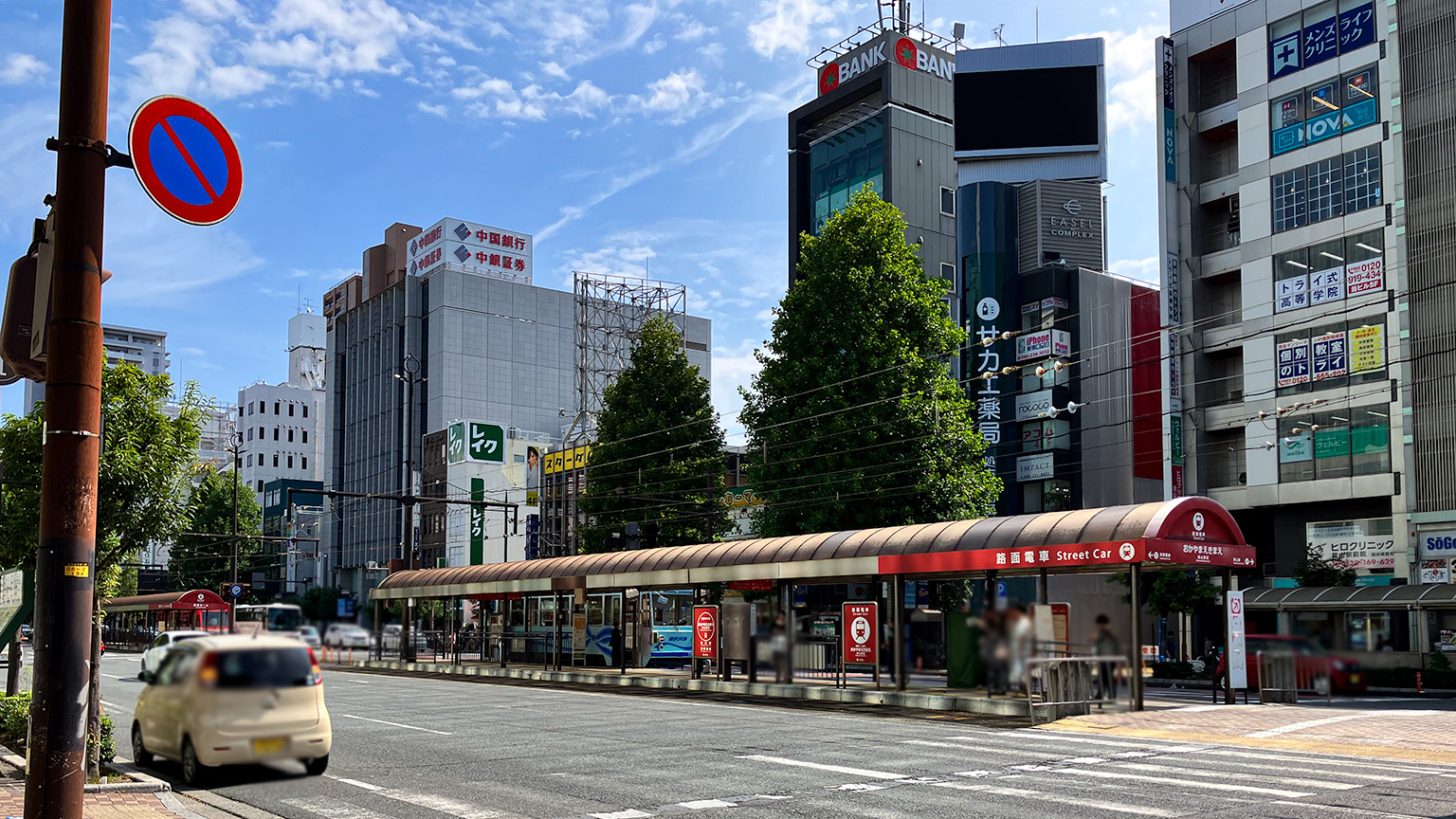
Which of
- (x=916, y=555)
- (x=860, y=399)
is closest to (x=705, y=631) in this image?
(x=860, y=399)

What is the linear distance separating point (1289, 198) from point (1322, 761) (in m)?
57.1

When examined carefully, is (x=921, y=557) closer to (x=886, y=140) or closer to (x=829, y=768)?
(x=829, y=768)

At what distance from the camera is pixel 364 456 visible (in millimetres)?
198500

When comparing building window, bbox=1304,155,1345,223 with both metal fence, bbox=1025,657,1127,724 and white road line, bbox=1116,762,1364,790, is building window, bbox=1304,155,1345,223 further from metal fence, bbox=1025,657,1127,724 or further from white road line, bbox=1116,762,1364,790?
metal fence, bbox=1025,657,1127,724

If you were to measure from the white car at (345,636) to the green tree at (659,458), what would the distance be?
259 feet

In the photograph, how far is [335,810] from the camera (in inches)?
855

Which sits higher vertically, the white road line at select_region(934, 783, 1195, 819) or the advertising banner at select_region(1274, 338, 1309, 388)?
the advertising banner at select_region(1274, 338, 1309, 388)

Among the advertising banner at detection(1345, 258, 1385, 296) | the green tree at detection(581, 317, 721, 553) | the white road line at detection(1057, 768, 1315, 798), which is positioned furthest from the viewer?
the green tree at detection(581, 317, 721, 553)

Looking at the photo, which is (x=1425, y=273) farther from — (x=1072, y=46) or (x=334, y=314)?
(x=334, y=314)

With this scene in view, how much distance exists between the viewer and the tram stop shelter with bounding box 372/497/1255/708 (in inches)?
182

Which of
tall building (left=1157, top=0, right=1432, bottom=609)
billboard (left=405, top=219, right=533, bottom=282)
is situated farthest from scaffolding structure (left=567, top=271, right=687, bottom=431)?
tall building (left=1157, top=0, right=1432, bottom=609)

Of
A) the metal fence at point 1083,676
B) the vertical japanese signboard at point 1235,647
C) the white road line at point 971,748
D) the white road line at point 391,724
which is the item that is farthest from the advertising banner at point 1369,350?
the metal fence at point 1083,676

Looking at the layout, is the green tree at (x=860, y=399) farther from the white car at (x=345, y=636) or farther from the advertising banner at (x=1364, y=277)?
the white car at (x=345, y=636)

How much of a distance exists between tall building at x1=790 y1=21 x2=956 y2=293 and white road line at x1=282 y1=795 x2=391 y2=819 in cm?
10899
